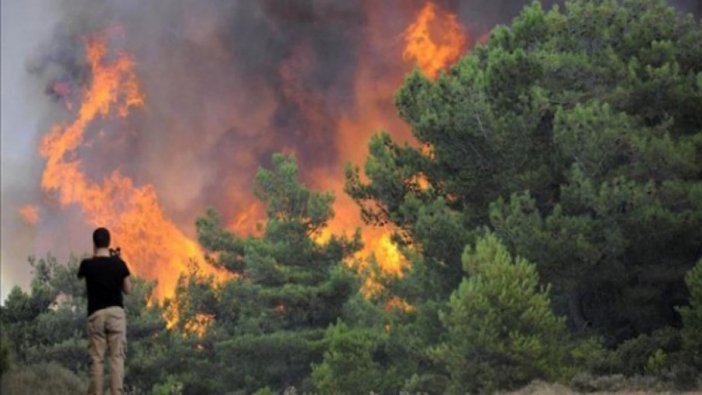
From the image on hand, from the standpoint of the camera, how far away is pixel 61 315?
43625 mm

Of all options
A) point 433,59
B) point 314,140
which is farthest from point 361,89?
point 433,59

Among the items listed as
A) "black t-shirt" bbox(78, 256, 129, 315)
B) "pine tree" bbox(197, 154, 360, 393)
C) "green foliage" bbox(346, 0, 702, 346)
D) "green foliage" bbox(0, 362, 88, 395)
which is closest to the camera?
"black t-shirt" bbox(78, 256, 129, 315)

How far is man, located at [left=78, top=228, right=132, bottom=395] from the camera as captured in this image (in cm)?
1395

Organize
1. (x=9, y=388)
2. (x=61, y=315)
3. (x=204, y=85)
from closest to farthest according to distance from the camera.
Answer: (x=9, y=388), (x=61, y=315), (x=204, y=85)

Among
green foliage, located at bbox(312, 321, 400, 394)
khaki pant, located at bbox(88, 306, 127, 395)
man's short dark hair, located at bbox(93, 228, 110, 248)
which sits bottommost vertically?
khaki pant, located at bbox(88, 306, 127, 395)

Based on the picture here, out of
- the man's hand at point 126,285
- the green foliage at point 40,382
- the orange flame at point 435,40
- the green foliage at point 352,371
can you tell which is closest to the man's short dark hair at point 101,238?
the man's hand at point 126,285

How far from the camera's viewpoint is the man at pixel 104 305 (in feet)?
45.8

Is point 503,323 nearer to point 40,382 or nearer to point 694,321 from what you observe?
point 694,321

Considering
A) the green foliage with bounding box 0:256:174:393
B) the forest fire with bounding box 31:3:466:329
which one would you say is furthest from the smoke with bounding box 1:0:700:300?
the green foliage with bounding box 0:256:174:393

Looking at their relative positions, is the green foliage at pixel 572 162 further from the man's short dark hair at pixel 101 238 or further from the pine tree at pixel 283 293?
the man's short dark hair at pixel 101 238

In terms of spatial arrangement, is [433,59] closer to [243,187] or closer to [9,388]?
[243,187]

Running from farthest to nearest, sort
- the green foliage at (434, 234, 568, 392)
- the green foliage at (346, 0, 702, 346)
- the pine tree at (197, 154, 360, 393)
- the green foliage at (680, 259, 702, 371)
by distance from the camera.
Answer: the pine tree at (197, 154, 360, 393) < the green foliage at (346, 0, 702, 346) < the green foliage at (434, 234, 568, 392) < the green foliage at (680, 259, 702, 371)

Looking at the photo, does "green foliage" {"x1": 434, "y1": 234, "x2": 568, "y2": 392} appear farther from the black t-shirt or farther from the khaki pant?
the black t-shirt

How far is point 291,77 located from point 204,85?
10823 millimetres
